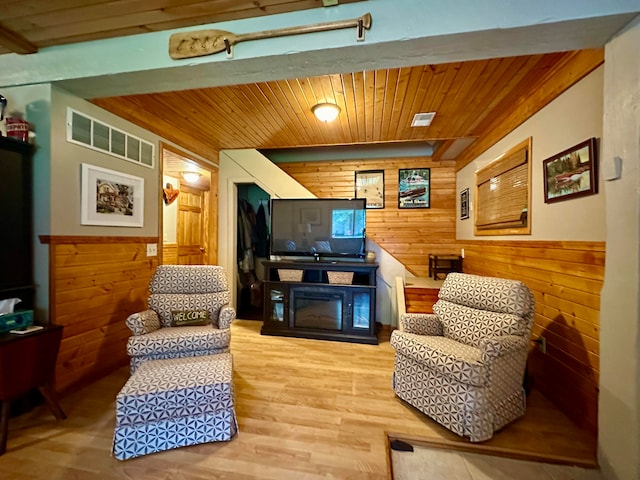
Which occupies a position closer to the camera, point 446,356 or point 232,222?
point 446,356

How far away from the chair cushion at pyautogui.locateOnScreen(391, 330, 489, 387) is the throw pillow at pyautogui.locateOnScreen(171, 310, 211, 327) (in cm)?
159

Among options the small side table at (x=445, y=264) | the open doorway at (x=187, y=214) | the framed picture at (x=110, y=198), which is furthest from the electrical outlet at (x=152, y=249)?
the small side table at (x=445, y=264)

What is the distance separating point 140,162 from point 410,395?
3.10m

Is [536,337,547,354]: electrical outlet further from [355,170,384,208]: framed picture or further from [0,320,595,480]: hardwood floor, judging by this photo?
[355,170,384,208]: framed picture

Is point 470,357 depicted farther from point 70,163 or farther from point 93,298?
point 70,163

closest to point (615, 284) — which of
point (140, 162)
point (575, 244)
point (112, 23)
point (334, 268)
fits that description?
point (575, 244)

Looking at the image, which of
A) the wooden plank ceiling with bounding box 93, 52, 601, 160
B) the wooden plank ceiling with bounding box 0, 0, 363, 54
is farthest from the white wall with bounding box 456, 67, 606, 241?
the wooden plank ceiling with bounding box 0, 0, 363, 54

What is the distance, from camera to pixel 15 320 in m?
1.64

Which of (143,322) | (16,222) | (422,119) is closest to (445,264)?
(422,119)

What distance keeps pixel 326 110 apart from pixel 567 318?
245 cm

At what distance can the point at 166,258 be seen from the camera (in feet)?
14.3

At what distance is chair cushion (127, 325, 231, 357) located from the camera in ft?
6.11

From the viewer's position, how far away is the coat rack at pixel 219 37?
1358mm

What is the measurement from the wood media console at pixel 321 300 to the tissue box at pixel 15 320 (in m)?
2.05
